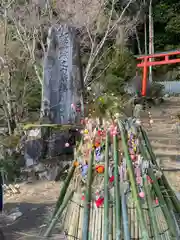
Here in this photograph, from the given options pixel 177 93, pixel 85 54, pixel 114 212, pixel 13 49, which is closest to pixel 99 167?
pixel 114 212

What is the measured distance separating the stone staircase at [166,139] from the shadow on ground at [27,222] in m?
2.37

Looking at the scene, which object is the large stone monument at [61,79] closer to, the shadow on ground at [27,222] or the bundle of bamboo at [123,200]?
the shadow on ground at [27,222]

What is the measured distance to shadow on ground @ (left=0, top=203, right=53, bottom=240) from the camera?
342cm

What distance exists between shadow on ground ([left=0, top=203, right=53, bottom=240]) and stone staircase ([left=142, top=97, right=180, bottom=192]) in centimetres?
237

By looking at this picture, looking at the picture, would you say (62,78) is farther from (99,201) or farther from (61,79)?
(99,201)

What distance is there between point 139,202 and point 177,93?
49.0ft

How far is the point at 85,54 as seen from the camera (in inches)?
555

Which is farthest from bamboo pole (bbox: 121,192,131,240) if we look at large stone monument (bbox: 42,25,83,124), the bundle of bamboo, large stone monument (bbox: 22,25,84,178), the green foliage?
the green foliage

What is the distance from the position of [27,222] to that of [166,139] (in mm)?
5438

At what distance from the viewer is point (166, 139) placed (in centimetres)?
862

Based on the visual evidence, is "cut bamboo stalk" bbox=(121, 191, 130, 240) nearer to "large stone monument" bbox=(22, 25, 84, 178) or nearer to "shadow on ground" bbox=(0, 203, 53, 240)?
"shadow on ground" bbox=(0, 203, 53, 240)

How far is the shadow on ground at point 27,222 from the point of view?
3419 mm

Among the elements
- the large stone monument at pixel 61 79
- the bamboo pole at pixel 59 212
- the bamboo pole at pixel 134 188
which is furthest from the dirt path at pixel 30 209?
the large stone monument at pixel 61 79

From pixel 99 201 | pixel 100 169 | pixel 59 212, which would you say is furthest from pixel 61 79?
pixel 99 201
